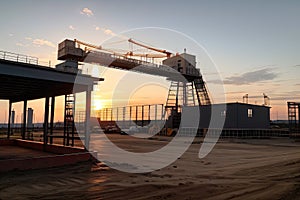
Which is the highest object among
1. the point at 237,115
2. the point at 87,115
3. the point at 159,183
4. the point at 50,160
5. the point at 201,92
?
the point at 201,92

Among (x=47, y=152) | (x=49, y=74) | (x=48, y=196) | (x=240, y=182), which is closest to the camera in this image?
(x=48, y=196)

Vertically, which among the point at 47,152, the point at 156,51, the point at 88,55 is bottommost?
the point at 47,152

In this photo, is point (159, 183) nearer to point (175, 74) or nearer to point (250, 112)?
point (250, 112)

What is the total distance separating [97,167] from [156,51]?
6551cm

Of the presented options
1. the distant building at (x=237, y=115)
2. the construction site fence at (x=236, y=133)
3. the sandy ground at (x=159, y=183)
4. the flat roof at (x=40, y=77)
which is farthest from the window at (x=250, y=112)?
the flat roof at (x=40, y=77)

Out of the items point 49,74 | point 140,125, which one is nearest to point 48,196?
point 49,74

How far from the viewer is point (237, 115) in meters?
40.1

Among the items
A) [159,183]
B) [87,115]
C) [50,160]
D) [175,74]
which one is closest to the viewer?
[159,183]

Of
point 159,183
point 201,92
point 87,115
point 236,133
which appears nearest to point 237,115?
point 236,133

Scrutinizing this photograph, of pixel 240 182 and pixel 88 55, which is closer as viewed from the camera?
pixel 240 182

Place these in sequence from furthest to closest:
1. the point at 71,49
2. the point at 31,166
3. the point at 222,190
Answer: the point at 71,49 → the point at 31,166 → the point at 222,190

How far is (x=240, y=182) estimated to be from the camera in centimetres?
993

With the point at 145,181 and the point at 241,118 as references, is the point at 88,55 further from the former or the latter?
the point at 145,181

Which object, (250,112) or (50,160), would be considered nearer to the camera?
(50,160)
